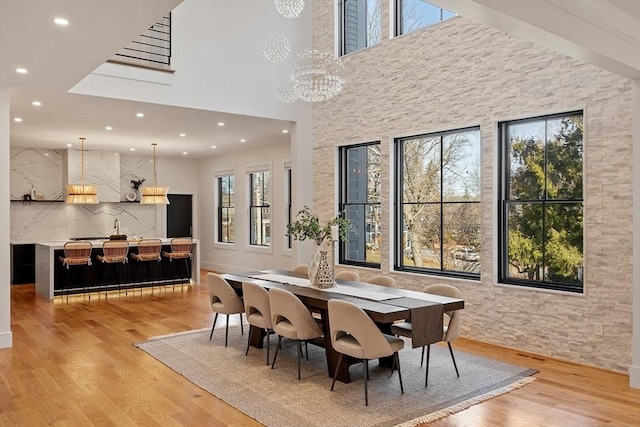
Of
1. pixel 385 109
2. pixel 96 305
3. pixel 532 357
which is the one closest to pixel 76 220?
pixel 96 305

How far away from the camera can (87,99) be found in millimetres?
6551

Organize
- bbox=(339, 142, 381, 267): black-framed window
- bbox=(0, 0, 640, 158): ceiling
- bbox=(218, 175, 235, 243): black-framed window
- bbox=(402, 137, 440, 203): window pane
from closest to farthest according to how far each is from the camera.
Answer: bbox=(0, 0, 640, 158): ceiling
bbox=(402, 137, 440, 203): window pane
bbox=(339, 142, 381, 267): black-framed window
bbox=(218, 175, 235, 243): black-framed window

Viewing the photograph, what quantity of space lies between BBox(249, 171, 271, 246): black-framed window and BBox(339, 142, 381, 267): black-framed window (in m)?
3.31

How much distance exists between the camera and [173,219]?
1323 cm

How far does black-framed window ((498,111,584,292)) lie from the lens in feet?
17.2

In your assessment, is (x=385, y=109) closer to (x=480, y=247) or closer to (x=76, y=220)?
(x=480, y=247)

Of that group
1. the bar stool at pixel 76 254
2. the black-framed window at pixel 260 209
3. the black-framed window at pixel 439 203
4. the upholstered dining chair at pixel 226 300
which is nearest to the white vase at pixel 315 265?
the upholstered dining chair at pixel 226 300

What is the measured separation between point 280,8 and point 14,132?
6.55 m

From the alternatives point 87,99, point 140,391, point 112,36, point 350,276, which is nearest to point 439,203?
point 350,276

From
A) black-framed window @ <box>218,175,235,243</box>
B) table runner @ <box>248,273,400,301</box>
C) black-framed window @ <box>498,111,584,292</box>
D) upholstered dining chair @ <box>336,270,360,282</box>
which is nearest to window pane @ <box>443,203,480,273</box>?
black-framed window @ <box>498,111,584,292</box>

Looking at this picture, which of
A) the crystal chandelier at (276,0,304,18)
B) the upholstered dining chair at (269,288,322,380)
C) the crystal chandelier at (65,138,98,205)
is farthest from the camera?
the crystal chandelier at (65,138,98,205)

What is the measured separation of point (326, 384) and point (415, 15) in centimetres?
489

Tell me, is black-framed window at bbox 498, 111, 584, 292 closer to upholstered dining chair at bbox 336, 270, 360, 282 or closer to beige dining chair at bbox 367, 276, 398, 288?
beige dining chair at bbox 367, 276, 398, 288

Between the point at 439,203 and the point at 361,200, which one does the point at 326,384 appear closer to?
the point at 439,203
